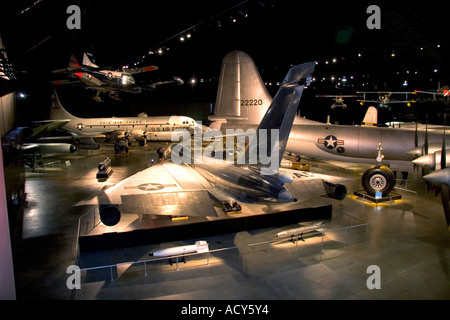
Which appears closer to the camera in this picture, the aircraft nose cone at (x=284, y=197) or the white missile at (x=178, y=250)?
the white missile at (x=178, y=250)

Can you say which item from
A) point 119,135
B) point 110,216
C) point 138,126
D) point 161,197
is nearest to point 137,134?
point 138,126

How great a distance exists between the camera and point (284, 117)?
9.78 metres

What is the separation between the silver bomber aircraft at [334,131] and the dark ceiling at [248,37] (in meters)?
4.62

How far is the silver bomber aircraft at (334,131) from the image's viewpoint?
52.5 ft

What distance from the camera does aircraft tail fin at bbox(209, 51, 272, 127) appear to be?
16.1 metres

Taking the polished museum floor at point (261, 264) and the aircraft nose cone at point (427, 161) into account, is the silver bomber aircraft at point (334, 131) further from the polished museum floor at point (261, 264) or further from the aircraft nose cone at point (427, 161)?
the polished museum floor at point (261, 264)

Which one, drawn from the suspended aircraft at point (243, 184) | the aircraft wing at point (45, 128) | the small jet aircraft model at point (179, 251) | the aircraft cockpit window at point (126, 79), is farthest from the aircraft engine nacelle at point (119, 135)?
the small jet aircraft model at point (179, 251)

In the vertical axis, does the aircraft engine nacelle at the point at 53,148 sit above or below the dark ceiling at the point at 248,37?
below

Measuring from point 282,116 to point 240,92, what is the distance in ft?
23.4

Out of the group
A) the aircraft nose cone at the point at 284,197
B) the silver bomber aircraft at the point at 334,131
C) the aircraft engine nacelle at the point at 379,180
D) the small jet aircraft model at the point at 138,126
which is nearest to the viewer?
the aircraft nose cone at the point at 284,197

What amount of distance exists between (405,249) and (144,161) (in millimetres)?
21624

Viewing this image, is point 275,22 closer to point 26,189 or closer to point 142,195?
point 142,195

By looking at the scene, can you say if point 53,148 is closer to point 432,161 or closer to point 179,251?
point 179,251
